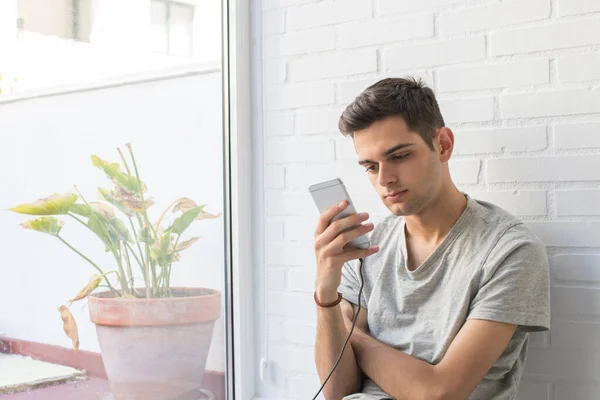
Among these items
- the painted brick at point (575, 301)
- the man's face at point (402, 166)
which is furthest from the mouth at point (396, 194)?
the painted brick at point (575, 301)

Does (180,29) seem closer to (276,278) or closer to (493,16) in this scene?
(276,278)

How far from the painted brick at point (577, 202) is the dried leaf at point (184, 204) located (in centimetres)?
105

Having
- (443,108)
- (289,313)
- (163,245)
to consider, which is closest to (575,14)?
(443,108)

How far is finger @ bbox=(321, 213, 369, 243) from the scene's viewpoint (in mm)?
1503

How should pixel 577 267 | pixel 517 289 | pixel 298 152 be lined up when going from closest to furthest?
pixel 517 289
pixel 577 267
pixel 298 152

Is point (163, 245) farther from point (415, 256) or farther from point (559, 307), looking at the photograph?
point (559, 307)

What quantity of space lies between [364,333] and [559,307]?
0.47m

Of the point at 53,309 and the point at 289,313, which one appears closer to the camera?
the point at 53,309

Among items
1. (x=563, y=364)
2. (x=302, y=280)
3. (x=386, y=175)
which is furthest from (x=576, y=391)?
(x=302, y=280)

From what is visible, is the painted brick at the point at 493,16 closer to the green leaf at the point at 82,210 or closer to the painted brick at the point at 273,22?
the painted brick at the point at 273,22

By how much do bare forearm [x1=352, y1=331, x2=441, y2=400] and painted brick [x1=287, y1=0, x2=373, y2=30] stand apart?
0.90m

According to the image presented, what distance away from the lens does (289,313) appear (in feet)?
6.80

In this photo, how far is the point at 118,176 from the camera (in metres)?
1.99

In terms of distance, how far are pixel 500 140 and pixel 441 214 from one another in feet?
0.93
